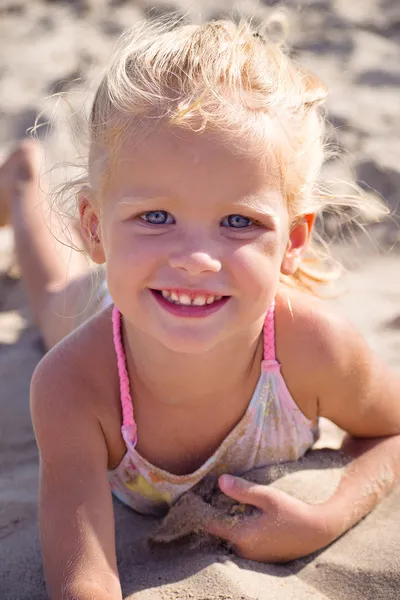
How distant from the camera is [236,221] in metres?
1.71

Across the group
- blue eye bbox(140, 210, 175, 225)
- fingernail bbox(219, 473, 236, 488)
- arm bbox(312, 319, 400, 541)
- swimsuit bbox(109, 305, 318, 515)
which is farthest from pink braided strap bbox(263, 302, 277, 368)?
blue eye bbox(140, 210, 175, 225)

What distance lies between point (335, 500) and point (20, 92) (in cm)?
326

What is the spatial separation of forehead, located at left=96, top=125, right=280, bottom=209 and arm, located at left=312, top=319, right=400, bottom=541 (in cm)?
54

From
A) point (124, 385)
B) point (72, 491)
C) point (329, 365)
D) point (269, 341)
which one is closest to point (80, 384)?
point (124, 385)

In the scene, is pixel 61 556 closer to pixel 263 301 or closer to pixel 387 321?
pixel 263 301

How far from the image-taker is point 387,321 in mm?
2971

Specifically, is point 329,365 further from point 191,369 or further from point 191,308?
point 191,308

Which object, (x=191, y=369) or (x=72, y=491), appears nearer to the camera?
(x=72, y=491)

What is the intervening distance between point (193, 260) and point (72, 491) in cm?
59

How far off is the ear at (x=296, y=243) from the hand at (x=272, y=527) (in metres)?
0.52

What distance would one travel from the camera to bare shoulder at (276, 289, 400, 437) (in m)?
2.07

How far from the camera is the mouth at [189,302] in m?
1.72

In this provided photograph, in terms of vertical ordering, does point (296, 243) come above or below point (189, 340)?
above

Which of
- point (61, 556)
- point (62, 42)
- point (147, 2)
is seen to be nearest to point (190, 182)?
point (61, 556)
